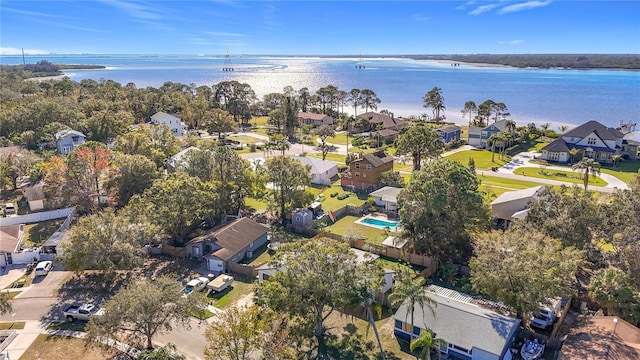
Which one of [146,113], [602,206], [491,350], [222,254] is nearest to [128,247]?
[222,254]

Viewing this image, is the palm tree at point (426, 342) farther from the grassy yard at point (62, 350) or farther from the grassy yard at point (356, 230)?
the grassy yard at point (356, 230)

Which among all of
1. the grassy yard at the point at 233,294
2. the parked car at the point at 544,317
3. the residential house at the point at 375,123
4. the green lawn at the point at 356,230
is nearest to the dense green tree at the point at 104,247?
the grassy yard at the point at 233,294

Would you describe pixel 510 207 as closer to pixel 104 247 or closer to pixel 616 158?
pixel 104 247

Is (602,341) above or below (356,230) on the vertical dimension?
above

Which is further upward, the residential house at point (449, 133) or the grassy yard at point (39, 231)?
the residential house at point (449, 133)

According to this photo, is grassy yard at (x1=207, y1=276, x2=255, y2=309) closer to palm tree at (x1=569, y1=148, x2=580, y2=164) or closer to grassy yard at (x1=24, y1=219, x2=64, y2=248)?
grassy yard at (x1=24, y1=219, x2=64, y2=248)

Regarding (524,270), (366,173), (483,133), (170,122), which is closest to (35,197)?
(366,173)

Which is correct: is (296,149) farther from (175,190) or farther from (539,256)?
(539,256)
